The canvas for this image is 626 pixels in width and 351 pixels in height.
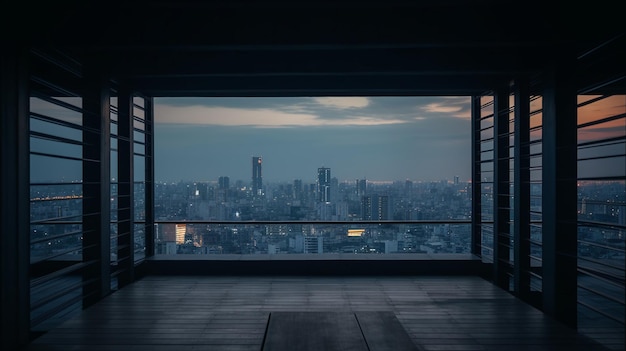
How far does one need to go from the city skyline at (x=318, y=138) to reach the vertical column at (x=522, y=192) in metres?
1.79

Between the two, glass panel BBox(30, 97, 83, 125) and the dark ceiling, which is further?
glass panel BBox(30, 97, 83, 125)

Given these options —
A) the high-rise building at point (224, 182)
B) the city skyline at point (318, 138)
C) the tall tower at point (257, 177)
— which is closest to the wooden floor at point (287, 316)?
the tall tower at point (257, 177)

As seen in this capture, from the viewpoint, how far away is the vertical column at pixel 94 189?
17.2ft

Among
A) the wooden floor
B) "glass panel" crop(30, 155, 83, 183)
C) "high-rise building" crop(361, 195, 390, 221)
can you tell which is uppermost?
"glass panel" crop(30, 155, 83, 183)

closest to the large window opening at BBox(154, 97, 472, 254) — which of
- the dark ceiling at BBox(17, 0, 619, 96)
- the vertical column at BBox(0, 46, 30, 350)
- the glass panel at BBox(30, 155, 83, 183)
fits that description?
the glass panel at BBox(30, 155, 83, 183)

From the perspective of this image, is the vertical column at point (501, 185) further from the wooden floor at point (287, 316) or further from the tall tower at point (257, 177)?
the tall tower at point (257, 177)

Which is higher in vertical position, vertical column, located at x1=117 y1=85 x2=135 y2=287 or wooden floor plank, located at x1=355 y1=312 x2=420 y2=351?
vertical column, located at x1=117 y1=85 x2=135 y2=287

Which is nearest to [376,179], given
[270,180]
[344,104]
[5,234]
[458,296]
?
[344,104]

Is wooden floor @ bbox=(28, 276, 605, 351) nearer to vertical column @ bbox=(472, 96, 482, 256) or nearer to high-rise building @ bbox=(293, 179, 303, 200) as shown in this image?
vertical column @ bbox=(472, 96, 482, 256)

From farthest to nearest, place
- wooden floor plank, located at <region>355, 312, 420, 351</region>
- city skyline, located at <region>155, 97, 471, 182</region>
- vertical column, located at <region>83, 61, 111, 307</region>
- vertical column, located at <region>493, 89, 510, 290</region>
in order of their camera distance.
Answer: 1. city skyline, located at <region>155, 97, 471, 182</region>
2. vertical column, located at <region>493, 89, 510, 290</region>
3. vertical column, located at <region>83, 61, 111, 307</region>
4. wooden floor plank, located at <region>355, 312, 420, 351</region>

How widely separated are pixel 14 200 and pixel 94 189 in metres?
1.56

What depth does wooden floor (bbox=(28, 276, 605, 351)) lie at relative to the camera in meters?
→ 3.80

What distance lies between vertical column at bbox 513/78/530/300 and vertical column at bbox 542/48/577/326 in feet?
2.50

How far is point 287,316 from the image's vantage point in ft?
10.5
